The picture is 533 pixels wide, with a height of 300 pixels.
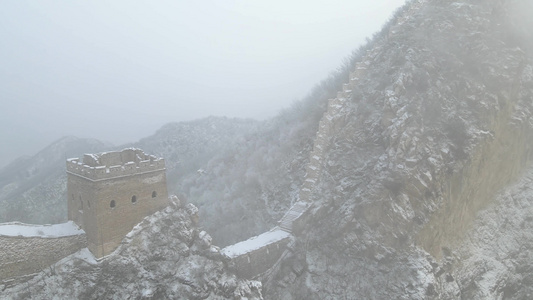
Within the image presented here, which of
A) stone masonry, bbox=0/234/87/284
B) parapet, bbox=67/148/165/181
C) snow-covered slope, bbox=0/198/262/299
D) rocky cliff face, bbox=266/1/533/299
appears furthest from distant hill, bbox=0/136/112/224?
rocky cliff face, bbox=266/1/533/299

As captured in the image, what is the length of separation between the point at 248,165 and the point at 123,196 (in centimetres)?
2139

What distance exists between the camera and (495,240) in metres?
19.8

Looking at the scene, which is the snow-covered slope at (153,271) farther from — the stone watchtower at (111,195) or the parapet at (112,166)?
the parapet at (112,166)

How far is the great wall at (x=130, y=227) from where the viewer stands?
42.2 feet

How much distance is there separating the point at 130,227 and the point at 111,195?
1.68 metres

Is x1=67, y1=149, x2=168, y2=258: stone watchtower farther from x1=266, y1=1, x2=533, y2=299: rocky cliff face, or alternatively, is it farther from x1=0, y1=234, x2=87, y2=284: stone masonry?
x1=266, y1=1, x2=533, y2=299: rocky cliff face

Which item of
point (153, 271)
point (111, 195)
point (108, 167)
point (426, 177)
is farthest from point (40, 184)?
point (426, 177)

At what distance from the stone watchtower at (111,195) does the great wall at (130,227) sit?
41mm

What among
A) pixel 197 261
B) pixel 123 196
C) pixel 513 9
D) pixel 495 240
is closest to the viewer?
pixel 123 196

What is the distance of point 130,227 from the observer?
1510cm

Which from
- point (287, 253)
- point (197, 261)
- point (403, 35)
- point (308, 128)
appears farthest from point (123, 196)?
point (403, 35)

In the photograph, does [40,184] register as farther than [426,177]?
Yes

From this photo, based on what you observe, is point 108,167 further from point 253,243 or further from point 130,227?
point 253,243

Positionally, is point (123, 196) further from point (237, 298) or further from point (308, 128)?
point (308, 128)
